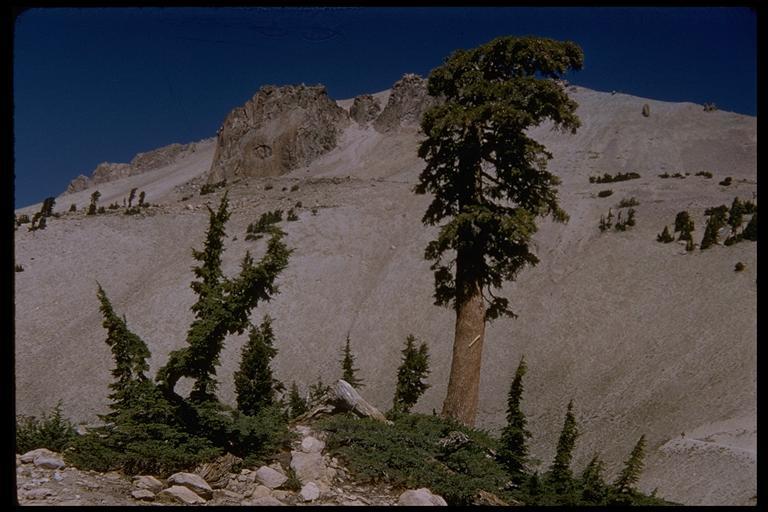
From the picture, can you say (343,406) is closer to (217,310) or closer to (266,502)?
(217,310)

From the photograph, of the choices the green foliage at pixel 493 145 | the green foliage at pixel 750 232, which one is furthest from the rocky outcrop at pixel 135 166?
the green foliage at pixel 493 145

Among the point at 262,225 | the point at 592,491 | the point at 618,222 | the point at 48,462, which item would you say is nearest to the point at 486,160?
the point at 592,491

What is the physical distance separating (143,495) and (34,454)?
6.83ft

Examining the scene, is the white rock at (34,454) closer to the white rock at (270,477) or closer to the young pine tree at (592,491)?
the white rock at (270,477)

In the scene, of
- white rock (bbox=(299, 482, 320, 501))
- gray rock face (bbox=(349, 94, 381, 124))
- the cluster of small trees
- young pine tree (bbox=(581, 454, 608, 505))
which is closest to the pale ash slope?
the cluster of small trees

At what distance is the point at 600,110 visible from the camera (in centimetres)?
8119

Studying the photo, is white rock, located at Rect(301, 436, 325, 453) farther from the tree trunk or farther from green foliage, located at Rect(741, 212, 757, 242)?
green foliage, located at Rect(741, 212, 757, 242)

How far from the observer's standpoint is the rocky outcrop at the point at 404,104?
88.3 metres

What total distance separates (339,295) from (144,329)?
424 inches

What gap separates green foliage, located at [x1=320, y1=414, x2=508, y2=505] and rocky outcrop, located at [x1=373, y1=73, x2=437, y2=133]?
8067 cm

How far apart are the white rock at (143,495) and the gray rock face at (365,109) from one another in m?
90.4

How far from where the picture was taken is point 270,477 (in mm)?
8070
